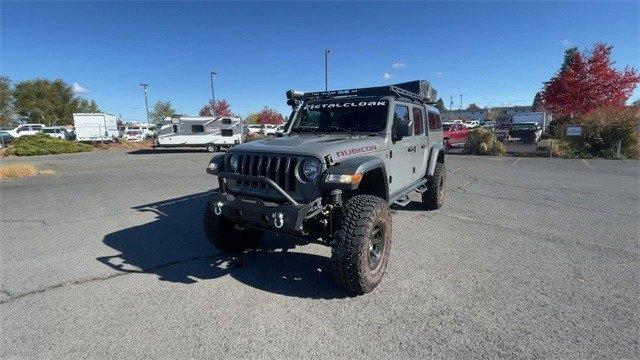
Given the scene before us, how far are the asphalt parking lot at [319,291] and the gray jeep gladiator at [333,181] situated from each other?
44cm

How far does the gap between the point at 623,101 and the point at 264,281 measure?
2705 cm

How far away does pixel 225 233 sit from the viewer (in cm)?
411

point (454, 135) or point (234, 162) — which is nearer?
point (234, 162)

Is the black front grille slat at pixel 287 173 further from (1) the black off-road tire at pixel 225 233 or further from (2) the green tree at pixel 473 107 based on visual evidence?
(2) the green tree at pixel 473 107

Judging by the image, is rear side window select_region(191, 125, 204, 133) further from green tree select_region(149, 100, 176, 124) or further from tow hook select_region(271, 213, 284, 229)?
green tree select_region(149, 100, 176, 124)

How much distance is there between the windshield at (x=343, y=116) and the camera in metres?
4.43

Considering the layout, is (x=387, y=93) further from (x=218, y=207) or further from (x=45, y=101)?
(x=45, y=101)

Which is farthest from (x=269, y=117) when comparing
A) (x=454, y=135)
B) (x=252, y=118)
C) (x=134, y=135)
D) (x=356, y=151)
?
(x=356, y=151)

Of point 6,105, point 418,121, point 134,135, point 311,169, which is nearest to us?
point 311,169

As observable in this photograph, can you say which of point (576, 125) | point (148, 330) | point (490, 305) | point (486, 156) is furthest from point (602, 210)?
point (576, 125)

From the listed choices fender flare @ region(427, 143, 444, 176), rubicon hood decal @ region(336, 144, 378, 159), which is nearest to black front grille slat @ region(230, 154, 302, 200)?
→ rubicon hood decal @ region(336, 144, 378, 159)

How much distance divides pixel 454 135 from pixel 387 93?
1685 centimetres

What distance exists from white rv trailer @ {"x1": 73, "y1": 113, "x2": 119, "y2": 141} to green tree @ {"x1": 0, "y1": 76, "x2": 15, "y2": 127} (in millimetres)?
24046

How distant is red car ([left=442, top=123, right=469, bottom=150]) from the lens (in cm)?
1955
